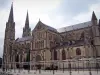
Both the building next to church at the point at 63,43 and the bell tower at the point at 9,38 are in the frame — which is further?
the bell tower at the point at 9,38

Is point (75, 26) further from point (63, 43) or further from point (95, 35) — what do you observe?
point (95, 35)

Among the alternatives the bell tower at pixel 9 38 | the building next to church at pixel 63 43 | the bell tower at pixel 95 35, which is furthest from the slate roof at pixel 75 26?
the bell tower at pixel 9 38

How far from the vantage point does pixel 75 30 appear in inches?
2665

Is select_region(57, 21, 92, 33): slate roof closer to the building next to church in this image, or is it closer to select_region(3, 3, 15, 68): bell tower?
the building next to church

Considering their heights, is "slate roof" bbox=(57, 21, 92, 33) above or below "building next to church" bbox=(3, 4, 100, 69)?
above

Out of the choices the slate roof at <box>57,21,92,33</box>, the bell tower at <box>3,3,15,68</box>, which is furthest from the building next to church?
the bell tower at <box>3,3,15,68</box>

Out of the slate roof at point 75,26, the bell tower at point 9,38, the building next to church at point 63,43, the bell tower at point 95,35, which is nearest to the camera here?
the building next to church at point 63,43

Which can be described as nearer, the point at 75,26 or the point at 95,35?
the point at 95,35

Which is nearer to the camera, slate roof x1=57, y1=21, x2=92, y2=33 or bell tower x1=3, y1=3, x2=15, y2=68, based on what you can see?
slate roof x1=57, y1=21, x2=92, y2=33

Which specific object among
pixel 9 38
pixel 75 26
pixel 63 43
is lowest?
pixel 63 43

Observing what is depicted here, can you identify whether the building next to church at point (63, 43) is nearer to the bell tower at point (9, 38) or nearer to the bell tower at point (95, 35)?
the bell tower at point (95, 35)

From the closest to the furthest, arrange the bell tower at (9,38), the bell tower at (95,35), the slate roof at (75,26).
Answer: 1. the bell tower at (95,35)
2. the slate roof at (75,26)
3. the bell tower at (9,38)

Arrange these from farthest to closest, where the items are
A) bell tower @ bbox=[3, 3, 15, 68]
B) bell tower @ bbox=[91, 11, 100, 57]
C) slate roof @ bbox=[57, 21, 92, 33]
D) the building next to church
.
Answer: bell tower @ bbox=[3, 3, 15, 68]
slate roof @ bbox=[57, 21, 92, 33]
bell tower @ bbox=[91, 11, 100, 57]
the building next to church

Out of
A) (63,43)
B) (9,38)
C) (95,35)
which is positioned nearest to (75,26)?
(63,43)
